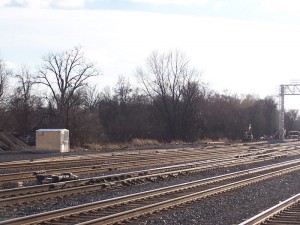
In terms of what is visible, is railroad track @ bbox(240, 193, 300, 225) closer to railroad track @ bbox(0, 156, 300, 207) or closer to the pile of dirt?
railroad track @ bbox(0, 156, 300, 207)

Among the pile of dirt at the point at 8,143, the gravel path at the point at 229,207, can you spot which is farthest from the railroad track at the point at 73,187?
the pile of dirt at the point at 8,143

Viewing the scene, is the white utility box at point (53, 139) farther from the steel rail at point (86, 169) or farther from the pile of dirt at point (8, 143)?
the steel rail at point (86, 169)

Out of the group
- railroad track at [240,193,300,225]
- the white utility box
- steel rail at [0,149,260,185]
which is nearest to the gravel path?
railroad track at [240,193,300,225]

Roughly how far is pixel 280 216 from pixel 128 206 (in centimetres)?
372

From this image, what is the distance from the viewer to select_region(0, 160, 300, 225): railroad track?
11336 millimetres

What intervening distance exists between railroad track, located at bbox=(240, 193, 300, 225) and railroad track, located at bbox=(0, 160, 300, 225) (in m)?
2.56

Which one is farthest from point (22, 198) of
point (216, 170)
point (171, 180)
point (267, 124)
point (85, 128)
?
point (267, 124)

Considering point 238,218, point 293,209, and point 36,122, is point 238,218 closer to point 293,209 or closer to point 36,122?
point 293,209

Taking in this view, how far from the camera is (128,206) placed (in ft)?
46.0

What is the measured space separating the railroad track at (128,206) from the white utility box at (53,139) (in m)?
22.0

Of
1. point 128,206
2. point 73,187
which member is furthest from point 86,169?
point 128,206

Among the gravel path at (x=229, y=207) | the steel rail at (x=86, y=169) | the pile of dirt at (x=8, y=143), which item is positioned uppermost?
the pile of dirt at (x=8, y=143)

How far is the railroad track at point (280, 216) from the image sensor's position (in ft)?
39.1

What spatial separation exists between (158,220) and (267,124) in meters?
108
